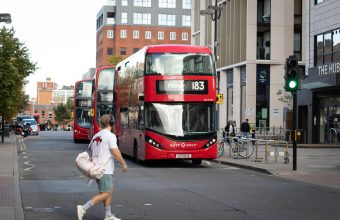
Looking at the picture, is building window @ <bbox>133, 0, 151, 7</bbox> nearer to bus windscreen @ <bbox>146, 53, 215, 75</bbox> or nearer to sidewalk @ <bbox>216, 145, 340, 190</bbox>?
sidewalk @ <bbox>216, 145, 340, 190</bbox>

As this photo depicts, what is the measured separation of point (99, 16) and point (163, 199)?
431 feet

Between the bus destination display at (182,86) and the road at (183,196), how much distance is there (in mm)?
2855

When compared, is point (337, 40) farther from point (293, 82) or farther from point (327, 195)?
point (327, 195)

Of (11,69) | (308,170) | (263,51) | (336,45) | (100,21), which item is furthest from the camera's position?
(100,21)

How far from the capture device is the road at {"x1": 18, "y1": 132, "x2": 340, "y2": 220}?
10844 millimetres

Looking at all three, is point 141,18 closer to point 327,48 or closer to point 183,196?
point 327,48

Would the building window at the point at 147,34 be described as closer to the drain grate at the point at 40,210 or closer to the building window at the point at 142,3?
the building window at the point at 142,3

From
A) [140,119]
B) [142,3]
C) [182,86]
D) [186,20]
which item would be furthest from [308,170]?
[186,20]

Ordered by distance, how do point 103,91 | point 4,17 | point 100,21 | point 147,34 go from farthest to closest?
1. point 100,21
2. point 147,34
3. point 103,91
4. point 4,17

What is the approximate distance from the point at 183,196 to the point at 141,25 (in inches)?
4880

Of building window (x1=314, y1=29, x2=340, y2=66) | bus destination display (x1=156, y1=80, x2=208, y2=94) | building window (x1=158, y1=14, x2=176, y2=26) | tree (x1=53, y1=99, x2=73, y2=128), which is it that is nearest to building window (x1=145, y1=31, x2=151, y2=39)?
building window (x1=158, y1=14, x2=176, y2=26)

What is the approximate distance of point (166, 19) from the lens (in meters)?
135

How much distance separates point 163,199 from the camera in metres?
12.8

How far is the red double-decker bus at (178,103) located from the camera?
2169 centimetres
